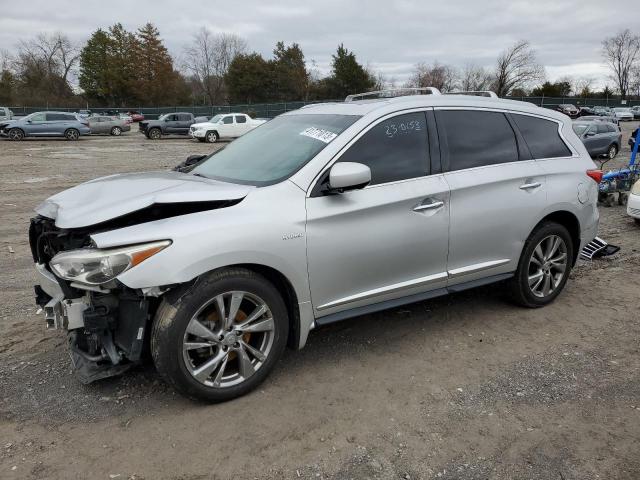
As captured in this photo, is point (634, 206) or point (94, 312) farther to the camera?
point (634, 206)

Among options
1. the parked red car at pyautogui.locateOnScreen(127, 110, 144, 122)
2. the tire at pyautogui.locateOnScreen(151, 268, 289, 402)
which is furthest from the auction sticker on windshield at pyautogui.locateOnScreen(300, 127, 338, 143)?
the parked red car at pyautogui.locateOnScreen(127, 110, 144, 122)

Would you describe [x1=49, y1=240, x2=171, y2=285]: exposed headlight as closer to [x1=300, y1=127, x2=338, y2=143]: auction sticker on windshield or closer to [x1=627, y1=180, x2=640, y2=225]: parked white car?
[x1=300, y1=127, x2=338, y2=143]: auction sticker on windshield

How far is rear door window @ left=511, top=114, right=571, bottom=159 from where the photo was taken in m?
4.54

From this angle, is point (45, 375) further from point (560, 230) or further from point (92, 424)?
point (560, 230)

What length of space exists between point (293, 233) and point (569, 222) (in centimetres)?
295

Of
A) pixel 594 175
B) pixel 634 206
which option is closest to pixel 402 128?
pixel 594 175

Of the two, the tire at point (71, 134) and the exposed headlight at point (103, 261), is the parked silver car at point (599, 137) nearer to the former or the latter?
the exposed headlight at point (103, 261)

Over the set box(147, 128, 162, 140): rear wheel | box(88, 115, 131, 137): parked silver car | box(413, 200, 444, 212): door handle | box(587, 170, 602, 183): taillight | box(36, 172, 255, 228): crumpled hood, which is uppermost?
box(88, 115, 131, 137): parked silver car

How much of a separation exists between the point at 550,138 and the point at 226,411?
145 inches

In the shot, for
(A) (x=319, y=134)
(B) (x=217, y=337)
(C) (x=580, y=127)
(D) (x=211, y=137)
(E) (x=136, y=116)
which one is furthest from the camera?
(E) (x=136, y=116)

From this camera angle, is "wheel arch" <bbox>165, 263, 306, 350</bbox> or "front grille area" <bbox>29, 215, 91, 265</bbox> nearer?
"front grille area" <bbox>29, 215, 91, 265</bbox>

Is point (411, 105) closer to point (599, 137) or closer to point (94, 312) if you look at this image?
point (94, 312)

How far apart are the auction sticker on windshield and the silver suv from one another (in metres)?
0.02

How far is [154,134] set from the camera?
3353cm
